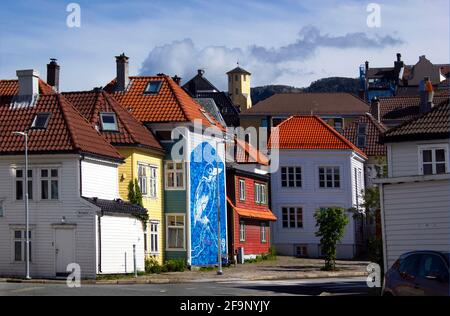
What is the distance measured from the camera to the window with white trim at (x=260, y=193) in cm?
6100

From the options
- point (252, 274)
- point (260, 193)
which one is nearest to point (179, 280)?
point (252, 274)

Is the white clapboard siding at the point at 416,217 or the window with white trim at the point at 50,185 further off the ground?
the window with white trim at the point at 50,185

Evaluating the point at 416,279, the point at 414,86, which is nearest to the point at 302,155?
the point at 416,279

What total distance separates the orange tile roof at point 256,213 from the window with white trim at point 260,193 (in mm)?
711

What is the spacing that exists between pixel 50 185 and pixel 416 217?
18.5 metres

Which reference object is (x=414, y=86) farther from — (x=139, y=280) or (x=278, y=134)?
(x=139, y=280)

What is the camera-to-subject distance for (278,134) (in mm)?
66188

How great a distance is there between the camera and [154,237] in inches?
1953

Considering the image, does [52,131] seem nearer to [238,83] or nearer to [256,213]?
[256,213]

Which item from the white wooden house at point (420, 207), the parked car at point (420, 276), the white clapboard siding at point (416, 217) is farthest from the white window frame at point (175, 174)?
the parked car at point (420, 276)

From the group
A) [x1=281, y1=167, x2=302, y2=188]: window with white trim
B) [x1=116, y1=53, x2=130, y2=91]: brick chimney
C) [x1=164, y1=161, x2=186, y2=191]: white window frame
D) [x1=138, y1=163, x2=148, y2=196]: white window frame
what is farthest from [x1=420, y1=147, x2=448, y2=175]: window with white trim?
[x1=281, y1=167, x2=302, y2=188]: window with white trim

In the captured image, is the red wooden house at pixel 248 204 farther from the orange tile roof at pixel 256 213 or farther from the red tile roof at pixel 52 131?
the red tile roof at pixel 52 131
